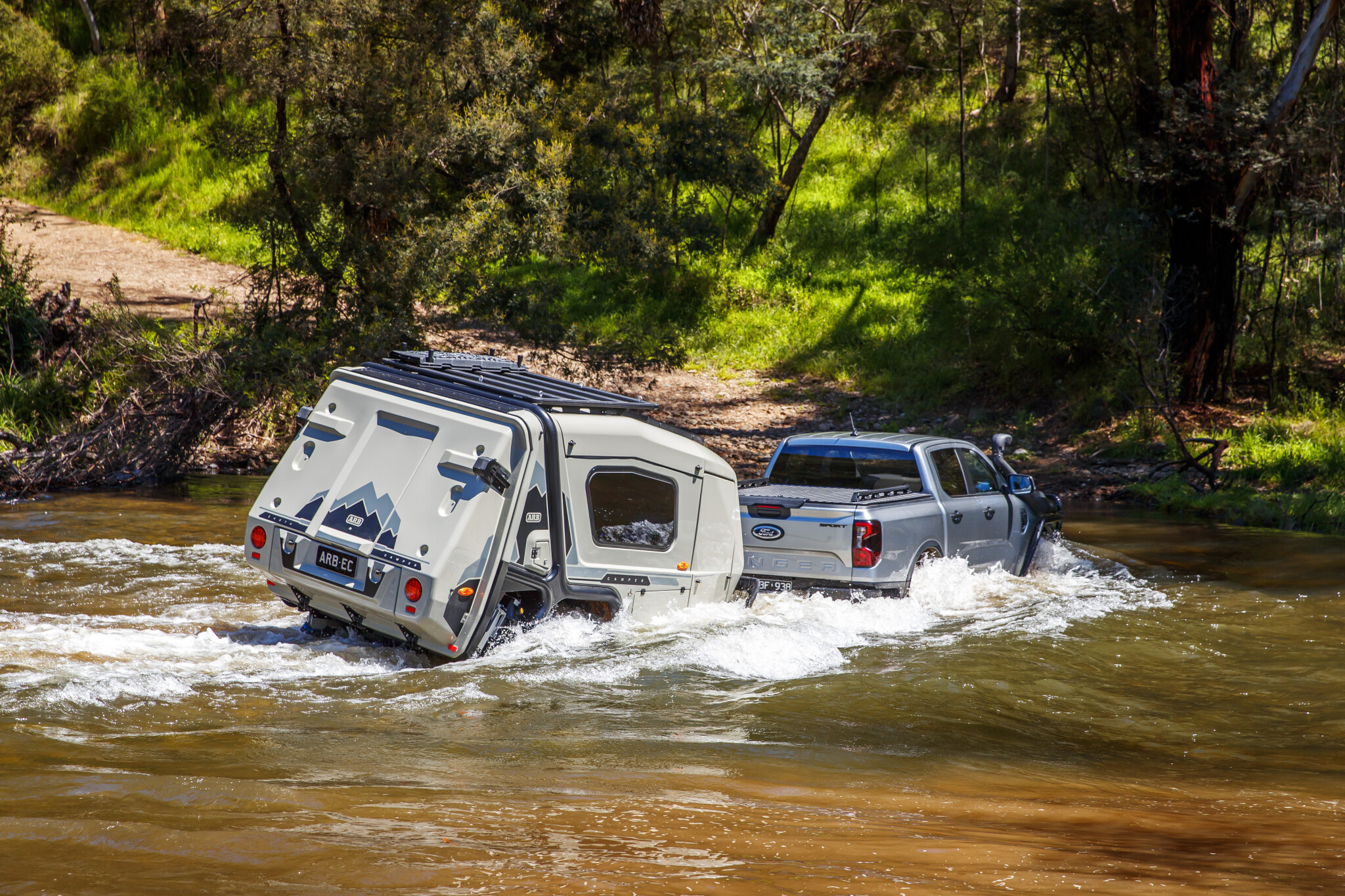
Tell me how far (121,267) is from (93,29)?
43.9 feet

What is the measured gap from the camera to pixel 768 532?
29.5ft

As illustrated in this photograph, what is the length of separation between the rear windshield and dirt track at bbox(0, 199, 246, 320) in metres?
16.1

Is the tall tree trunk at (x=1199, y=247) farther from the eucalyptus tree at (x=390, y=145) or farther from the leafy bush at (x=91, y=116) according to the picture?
the leafy bush at (x=91, y=116)

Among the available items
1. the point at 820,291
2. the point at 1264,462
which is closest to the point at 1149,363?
the point at 1264,462

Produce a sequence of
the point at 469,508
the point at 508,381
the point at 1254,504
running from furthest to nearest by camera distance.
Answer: the point at 1254,504, the point at 508,381, the point at 469,508

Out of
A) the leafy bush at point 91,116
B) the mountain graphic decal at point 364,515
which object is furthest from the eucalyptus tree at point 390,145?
the leafy bush at point 91,116

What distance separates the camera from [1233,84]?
18.2 meters

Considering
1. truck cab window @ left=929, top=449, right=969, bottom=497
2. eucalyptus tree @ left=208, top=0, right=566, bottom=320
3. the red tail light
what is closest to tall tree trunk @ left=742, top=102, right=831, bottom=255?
eucalyptus tree @ left=208, top=0, right=566, bottom=320

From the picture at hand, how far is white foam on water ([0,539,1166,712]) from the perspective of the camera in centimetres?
627

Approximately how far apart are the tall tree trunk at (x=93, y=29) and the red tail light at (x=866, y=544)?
36671 mm

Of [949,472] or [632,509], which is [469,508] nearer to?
[632,509]

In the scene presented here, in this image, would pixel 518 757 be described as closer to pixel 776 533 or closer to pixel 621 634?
pixel 621 634

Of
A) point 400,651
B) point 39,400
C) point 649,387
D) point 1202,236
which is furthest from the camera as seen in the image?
point 1202,236

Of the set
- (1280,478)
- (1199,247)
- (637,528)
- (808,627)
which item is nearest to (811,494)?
(808,627)
